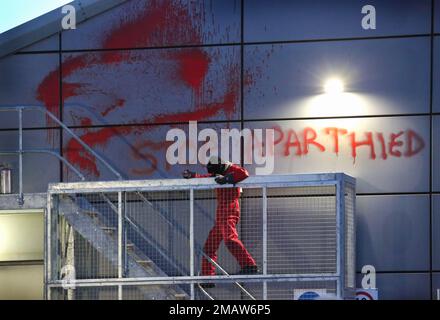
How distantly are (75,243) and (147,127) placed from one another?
234 centimetres

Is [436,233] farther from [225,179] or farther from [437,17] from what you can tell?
[225,179]

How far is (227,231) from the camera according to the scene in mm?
14656

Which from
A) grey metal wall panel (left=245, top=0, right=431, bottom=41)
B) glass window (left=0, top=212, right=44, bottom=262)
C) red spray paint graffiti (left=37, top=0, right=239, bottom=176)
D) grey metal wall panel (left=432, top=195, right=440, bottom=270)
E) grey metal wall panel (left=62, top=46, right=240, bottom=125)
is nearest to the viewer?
grey metal wall panel (left=432, top=195, right=440, bottom=270)

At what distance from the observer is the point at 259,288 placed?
1530 centimetres

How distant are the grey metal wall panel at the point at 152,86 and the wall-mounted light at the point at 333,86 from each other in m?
1.43

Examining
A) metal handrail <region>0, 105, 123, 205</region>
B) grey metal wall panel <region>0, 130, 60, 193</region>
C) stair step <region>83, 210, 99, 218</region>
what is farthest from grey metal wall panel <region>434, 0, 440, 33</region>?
grey metal wall panel <region>0, 130, 60, 193</region>

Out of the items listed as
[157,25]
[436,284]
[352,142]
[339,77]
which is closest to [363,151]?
[352,142]

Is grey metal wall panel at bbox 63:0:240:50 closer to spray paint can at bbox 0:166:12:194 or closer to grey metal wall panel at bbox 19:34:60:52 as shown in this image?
grey metal wall panel at bbox 19:34:60:52

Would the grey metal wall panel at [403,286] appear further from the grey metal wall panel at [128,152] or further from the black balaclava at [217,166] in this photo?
the grey metal wall panel at [128,152]

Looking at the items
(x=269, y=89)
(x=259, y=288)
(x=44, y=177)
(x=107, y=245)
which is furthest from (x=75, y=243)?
(x=269, y=89)

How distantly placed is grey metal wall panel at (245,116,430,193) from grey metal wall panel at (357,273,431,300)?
1344 millimetres

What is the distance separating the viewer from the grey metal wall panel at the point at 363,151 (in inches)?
623

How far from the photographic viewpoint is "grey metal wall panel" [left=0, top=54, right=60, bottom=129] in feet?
54.7
